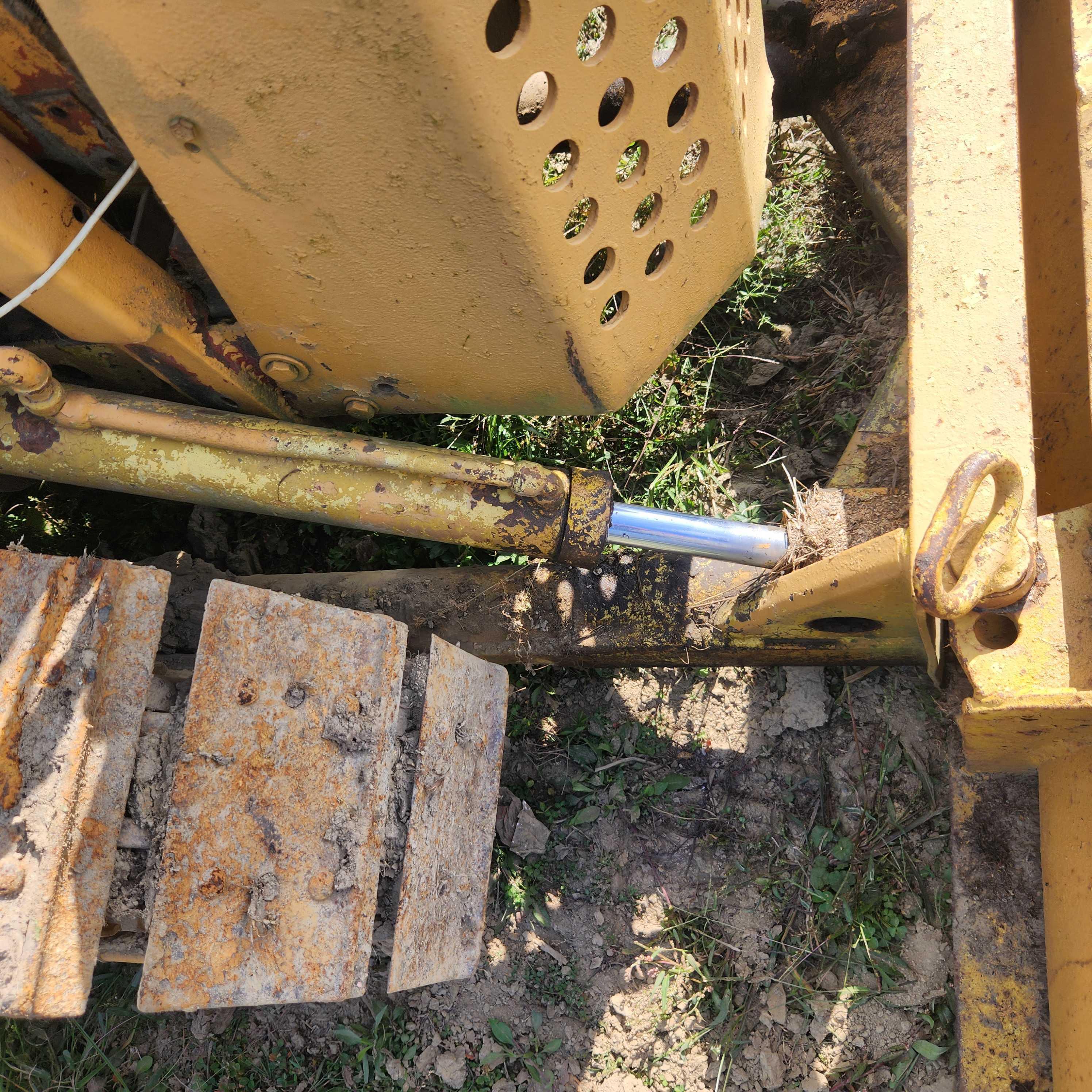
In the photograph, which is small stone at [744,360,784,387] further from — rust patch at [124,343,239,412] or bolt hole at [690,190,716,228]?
rust patch at [124,343,239,412]

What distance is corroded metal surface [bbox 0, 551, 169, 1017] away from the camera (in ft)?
4.35

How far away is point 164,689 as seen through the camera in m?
1.64

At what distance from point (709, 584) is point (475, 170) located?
119 centimetres

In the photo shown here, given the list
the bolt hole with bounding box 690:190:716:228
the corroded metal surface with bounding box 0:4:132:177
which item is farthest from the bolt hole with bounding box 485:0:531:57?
the corroded metal surface with bounding box 0:4:132:177

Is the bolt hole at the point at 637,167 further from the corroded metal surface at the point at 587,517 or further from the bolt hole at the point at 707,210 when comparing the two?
the corroded metal surface at the point at 587,517

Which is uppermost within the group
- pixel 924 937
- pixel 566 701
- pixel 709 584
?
pixel 709 584

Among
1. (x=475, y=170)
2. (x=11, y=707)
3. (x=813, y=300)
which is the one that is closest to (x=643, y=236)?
(x=475, y=170)

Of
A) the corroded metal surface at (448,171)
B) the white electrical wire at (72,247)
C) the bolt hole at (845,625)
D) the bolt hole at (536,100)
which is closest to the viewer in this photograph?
the corroded metal surface at (448,171)

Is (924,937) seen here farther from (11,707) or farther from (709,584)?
(11,707)

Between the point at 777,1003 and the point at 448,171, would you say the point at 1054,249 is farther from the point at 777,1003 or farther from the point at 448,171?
the point at 777,1003

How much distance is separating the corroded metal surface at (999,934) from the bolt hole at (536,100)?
1.67 meters

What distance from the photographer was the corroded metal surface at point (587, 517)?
1.88 metres

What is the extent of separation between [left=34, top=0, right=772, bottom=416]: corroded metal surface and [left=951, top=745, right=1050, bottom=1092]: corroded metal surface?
4.08ft

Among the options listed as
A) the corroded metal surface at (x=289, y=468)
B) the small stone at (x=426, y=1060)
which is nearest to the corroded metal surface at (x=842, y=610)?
the corroded metal surface at (x=289, y=468)
